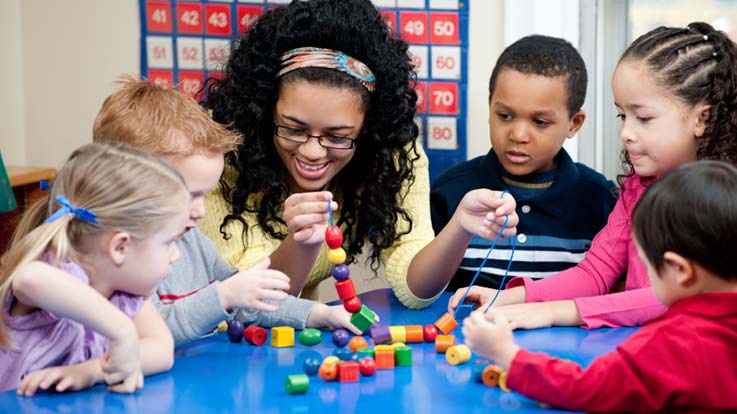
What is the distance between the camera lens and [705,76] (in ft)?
6.32

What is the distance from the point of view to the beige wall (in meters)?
2.98

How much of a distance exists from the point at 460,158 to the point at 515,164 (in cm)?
73

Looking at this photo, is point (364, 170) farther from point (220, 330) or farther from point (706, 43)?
point (706, 43)

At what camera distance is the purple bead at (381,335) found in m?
1.62

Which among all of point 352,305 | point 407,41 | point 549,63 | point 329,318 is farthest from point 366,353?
point 407,41

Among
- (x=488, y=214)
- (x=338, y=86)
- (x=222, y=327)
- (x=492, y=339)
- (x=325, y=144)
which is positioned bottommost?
(x=222, y=327)

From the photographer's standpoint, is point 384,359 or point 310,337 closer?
point 384,359

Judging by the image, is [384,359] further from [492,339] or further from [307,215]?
[307,215]

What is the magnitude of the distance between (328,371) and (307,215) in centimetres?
45

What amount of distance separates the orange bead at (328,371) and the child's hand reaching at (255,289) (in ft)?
0.57

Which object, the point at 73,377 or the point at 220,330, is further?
the point at 220,330

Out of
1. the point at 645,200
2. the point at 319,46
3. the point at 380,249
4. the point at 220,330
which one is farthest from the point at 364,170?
the point at 645,200

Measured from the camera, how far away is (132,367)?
1.33 meters

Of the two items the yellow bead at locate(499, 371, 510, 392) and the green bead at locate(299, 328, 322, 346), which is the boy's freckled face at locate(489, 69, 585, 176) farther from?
the yellow bead at locate(499, 371, 510, 392)
